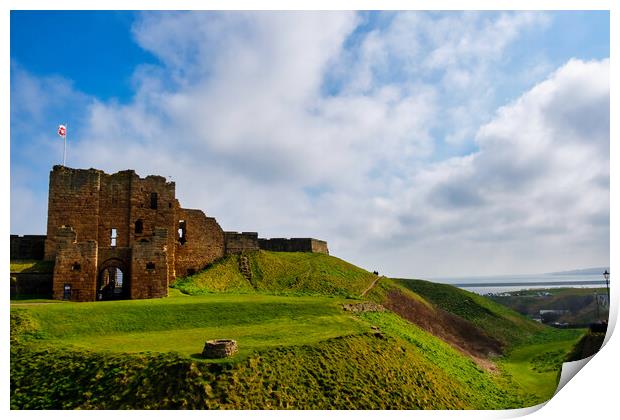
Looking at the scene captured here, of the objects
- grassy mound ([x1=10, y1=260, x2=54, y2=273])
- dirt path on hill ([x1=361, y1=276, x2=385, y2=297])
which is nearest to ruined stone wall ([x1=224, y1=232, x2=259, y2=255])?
dirt path on hill ([x1=361, y1=276, x2=385, y2=297])

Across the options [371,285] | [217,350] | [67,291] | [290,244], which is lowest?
[217,350]

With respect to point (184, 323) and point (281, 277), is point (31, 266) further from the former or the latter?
point (281, 277)

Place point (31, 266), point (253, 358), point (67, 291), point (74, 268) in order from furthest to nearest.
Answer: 1. point (31, 266)
2. point (74, 268)
3. point (67, 291)
4. point (253, 358)

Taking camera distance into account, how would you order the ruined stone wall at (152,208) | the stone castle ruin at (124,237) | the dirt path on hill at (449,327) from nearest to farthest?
the stone castle ruin at (124,237), the dirt path on hill at (449,327), the ruined stone wall at (152,208)

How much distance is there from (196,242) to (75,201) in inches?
417

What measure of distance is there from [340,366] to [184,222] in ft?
85.3

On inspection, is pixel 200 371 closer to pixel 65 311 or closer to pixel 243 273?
pixel 65 311

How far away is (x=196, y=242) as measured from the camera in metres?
41.7

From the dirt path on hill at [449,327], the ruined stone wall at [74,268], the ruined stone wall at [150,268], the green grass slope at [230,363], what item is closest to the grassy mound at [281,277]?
the ruined stone wall at [150,268]

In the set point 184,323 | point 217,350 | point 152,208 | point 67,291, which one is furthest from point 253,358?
point 152,208

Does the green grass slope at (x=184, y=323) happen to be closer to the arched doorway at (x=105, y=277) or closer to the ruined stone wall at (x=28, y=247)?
the arched doorway at (x=105, y=277)

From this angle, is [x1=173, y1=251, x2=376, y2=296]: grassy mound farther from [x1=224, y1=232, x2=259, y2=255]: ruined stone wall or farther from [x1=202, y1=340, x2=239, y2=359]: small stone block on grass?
[x1=202, y1=340, x2=239, y2=359]: small stone block on grass

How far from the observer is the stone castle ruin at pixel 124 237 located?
31.1m

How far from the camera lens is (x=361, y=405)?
1809 cm
